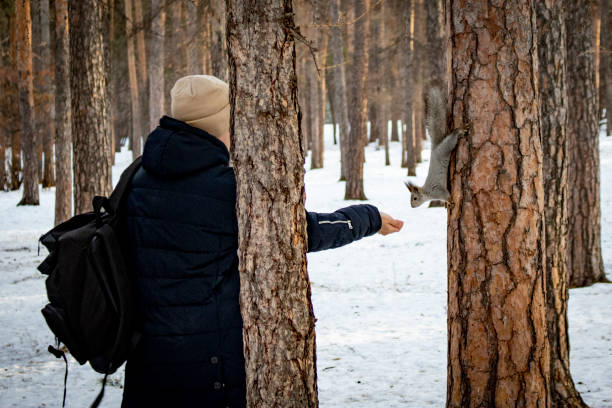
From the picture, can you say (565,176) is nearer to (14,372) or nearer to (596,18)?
(14,372)

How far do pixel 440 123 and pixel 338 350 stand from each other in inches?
106

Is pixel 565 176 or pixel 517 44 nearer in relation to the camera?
pixel 517 44

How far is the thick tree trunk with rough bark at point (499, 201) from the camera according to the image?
2.18 metres

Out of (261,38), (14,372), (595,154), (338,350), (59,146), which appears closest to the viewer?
(261,38)

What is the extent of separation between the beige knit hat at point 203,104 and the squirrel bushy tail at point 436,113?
87 cm

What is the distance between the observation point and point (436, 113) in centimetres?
223

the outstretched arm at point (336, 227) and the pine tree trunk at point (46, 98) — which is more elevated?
the pine tree trunk at point (46, 98)

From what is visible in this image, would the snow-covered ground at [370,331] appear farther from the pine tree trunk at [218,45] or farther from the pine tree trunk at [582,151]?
the pine tree trunk at [218,45]

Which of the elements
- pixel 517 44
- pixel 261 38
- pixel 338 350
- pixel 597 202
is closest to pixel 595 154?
pixel 597 202

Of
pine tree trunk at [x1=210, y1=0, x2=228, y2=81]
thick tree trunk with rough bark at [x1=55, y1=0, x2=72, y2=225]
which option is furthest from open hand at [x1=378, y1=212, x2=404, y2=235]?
thick tree trunk with rough bark at [x1=55, y1=0, x2=72, y2=225]

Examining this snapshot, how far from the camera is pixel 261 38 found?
1.80 m

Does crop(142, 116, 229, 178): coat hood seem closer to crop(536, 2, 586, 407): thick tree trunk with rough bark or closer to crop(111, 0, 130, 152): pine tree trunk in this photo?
crop(536, 2, 586, 407): thick tree trunk with rough bark

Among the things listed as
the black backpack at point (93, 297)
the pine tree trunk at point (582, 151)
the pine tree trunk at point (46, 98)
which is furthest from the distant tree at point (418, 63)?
the black backpack at point (93, 297)

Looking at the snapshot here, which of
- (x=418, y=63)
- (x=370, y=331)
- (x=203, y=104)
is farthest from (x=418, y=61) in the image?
(x=203, y=104)
